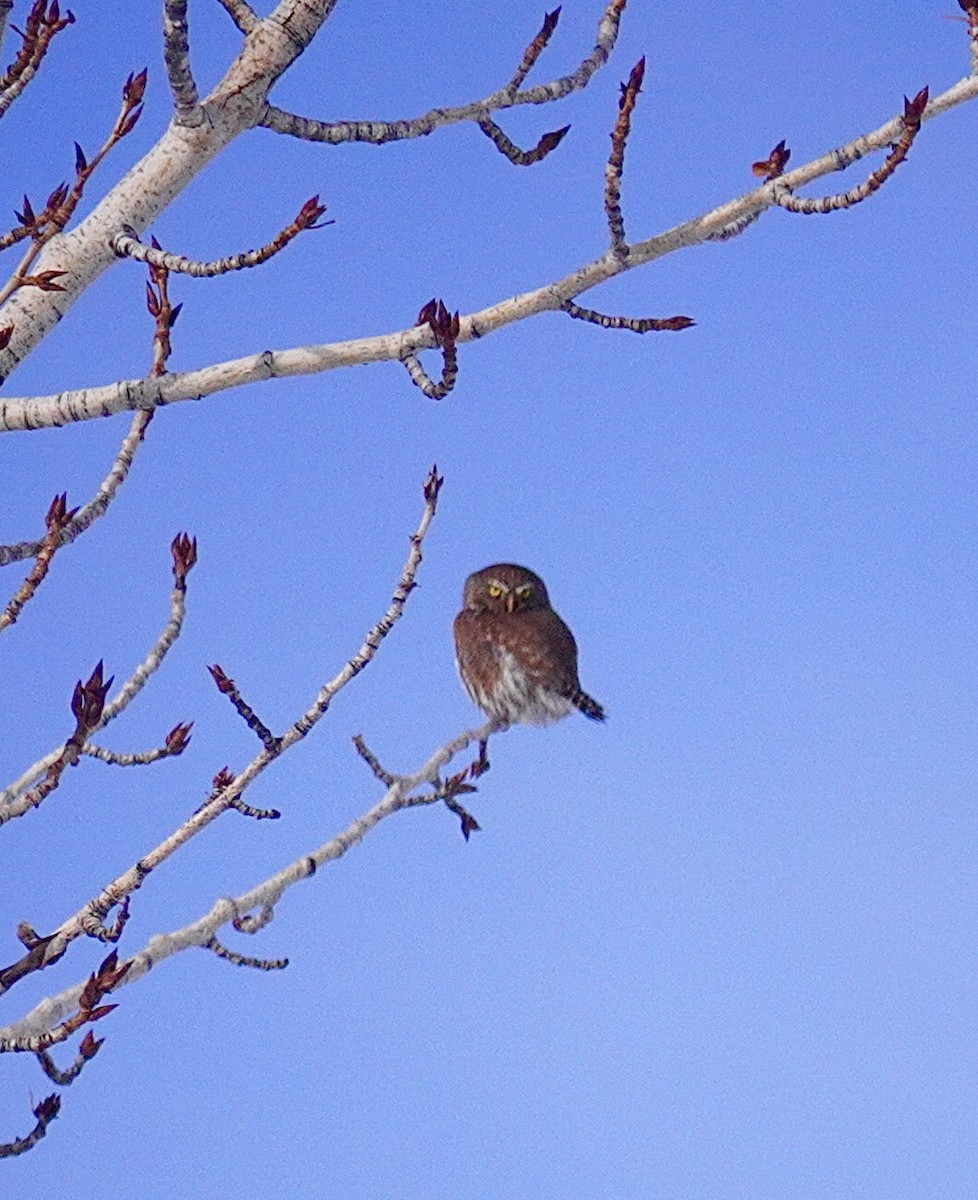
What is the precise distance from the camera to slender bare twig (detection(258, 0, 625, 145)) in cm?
554

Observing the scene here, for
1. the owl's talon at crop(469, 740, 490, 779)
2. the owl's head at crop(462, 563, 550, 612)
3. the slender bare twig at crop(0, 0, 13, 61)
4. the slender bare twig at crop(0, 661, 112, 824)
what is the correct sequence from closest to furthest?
the slender bare twig at crop(0, 661, 112, 824), the slender bare twig at crop(0, 0, 13, 61), the owl's talon at crop(469, 740, 490, 779), the owl's head at crop(462, 563, 550, 612)

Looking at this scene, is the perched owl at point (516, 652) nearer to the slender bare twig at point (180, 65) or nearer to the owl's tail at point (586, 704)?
the owl's tail at point (586, 704)

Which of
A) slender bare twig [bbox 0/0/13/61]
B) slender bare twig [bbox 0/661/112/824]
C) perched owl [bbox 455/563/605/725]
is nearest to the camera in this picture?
slender bare twig [bbox 0/661/112/824]

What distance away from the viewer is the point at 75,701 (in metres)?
3.99

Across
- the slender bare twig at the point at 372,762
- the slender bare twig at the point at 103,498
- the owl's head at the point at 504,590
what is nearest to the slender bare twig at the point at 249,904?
the slender bare twig at the point at 372,762

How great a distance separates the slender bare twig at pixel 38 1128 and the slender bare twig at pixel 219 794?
3.20 feet

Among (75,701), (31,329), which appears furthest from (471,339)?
(75,701)

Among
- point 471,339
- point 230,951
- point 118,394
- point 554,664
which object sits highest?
point 554,664

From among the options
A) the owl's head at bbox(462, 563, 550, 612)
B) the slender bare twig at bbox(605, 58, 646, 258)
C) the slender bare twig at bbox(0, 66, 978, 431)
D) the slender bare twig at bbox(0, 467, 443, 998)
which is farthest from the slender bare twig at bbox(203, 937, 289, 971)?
the owl's head at bbox(462, 563, 550, 612)

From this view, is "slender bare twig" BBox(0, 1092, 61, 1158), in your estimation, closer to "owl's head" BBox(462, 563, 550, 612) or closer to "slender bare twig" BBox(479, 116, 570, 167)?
"slender bare twig" BBox(479, 116, 570, 167)

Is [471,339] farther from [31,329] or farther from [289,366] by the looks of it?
[31,329]

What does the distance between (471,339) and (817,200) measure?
1.31m

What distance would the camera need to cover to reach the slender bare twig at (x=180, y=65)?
5047 mm

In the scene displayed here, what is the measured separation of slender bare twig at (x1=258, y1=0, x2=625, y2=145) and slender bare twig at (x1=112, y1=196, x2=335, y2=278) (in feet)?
2.33
